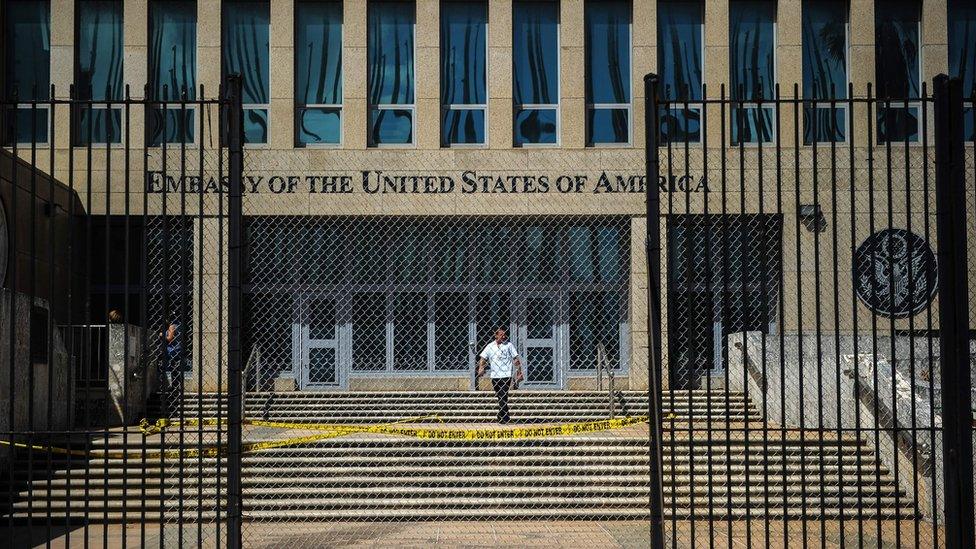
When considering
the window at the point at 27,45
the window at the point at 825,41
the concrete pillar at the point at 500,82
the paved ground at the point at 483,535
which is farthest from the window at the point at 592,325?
the window at the point at 27,45

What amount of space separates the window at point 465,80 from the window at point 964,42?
29.1 feet

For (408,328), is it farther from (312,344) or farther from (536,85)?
(536,85)

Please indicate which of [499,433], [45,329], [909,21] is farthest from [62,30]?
[909,21]

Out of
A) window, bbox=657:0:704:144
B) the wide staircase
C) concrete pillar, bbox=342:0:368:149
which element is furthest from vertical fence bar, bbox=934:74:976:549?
concrete pillar, bbox=342:0:368:149

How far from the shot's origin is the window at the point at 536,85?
2014 cm

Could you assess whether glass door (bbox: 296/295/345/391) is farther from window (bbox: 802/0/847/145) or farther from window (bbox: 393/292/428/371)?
window (bbox: 802/0/847/145)

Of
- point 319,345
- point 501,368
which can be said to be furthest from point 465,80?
point 501,368

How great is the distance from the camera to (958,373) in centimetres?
678

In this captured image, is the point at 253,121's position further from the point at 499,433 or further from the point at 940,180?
the point at 940,180

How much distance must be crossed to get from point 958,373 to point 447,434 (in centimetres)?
644

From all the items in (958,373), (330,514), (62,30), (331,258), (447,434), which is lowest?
(330,514)

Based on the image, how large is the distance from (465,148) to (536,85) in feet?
6.12

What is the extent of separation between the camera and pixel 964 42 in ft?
66.2

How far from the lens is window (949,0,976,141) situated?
65.7ft
